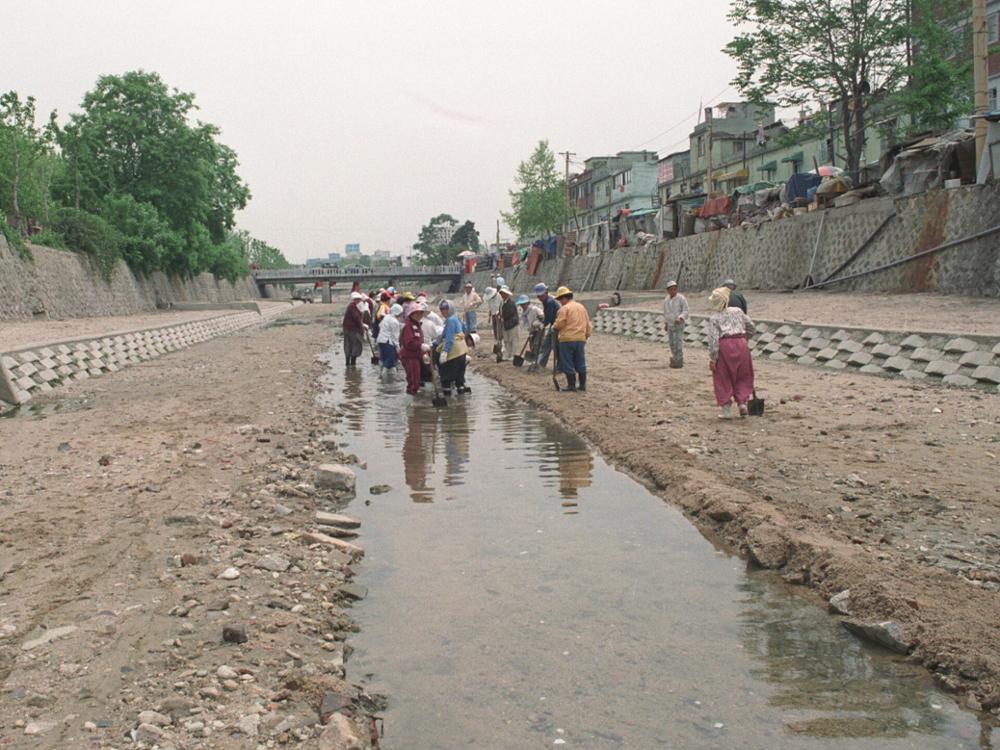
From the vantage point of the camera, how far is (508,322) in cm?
1814

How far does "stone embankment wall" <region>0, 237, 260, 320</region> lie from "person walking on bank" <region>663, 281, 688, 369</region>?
72.0 feet

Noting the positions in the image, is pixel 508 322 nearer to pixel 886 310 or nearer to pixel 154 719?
pixel 886 310

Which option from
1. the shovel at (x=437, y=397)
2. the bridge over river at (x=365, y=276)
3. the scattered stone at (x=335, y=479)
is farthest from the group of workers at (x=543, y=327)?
the bridge over river at (x=365, y=276)

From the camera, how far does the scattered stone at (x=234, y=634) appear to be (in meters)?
4.19

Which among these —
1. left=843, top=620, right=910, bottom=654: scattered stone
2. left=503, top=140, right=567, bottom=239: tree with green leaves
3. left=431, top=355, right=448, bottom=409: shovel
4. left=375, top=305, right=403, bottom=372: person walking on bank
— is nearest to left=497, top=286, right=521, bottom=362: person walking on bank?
left=375, top=305, right=403, bottom=372: person walking on bank

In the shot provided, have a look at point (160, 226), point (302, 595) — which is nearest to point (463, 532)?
point (302, 595)

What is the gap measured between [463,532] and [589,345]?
1761 centimetres

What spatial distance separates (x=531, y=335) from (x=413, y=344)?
4267mm

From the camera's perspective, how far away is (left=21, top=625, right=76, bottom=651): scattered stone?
4051 millimetres

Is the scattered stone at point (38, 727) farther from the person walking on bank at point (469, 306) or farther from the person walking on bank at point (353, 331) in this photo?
the person walking on bank at point (353, 331)

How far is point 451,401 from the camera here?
554 inches

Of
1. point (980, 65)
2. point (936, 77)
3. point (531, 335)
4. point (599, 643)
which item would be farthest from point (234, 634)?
point (936, 77)

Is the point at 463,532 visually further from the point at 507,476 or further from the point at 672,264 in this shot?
the point at 672,264

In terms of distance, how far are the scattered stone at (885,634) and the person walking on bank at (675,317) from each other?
10569 mm
